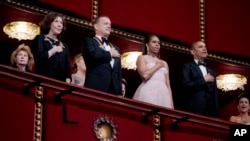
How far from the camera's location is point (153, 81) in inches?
368

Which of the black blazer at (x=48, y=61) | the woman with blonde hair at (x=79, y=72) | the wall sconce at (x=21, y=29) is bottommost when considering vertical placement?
the black blazer at (x=48, y=61)

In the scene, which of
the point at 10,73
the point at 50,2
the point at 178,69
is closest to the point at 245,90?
the point at 178,69

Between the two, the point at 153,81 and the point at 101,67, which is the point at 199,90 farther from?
the point at 101,67

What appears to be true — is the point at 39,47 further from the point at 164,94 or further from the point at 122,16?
the point at 122,16

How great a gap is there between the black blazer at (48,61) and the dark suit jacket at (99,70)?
9.2 inches

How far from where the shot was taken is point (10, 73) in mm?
8078

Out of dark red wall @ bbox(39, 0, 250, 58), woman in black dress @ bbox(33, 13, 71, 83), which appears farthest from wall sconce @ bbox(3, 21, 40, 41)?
woman in black dress @ bbox(33, 13, 71, 83)

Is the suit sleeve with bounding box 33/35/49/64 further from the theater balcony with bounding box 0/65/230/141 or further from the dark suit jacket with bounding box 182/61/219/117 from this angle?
the dark suit jacket with bounding box 182/61/219/117

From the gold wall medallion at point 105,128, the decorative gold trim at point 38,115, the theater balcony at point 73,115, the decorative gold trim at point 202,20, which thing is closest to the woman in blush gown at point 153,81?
the theater balcony at point 73,115

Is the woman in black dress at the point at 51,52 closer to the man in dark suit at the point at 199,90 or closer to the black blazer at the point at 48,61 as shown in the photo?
the black blazer at the point at 48,61

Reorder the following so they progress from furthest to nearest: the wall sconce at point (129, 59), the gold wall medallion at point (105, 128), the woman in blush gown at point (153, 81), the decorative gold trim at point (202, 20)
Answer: the decorative gold trim at point (202, 20), the wall sconce at point (129, 59), the woman in blush gown at point (153, 81), the gold wall medallion at point (105, 128)

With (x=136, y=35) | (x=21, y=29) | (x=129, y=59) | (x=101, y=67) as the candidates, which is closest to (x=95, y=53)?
(x=101, y=67)

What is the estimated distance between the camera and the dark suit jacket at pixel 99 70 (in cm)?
872

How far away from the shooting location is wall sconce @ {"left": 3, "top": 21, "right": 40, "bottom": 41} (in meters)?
10.8
